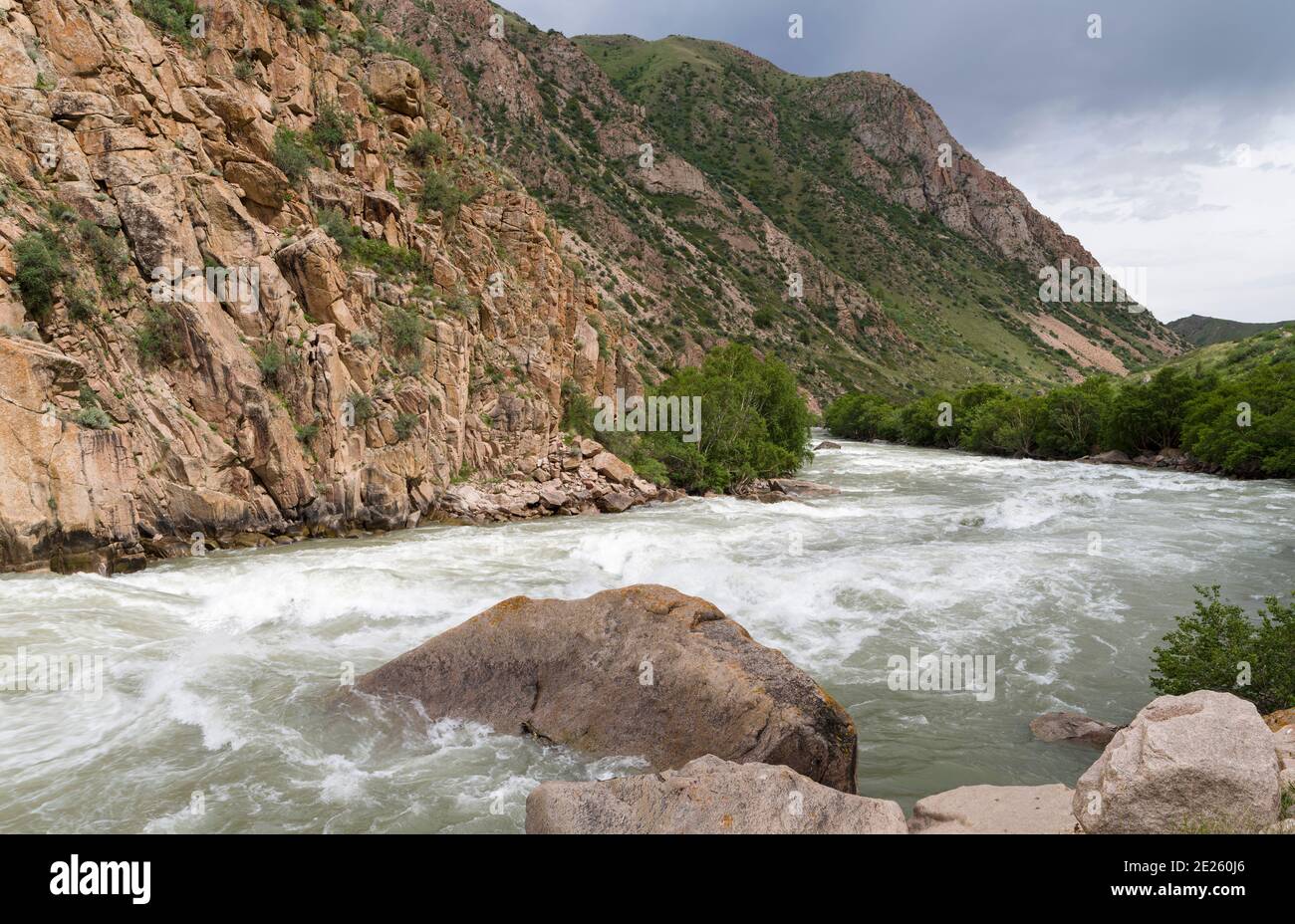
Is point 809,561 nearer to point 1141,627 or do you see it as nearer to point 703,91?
point 1141,627

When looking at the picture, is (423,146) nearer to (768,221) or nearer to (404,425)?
(404,425)

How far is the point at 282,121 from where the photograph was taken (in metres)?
29.3

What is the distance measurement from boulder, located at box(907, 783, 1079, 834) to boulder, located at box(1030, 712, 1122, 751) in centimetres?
323

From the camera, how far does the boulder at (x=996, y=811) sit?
5801 mm

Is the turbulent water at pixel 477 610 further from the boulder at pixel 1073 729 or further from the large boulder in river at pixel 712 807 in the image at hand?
the large boulder in river at pixel 712 807

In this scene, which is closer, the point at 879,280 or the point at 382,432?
the point at 382,432

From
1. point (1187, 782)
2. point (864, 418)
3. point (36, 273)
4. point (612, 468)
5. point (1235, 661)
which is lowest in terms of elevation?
point (1235, 661)

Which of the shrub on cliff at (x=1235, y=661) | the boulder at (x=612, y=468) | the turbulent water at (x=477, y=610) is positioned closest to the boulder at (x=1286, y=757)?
the turbulent water at (x=477, y=610)

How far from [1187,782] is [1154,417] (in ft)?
189

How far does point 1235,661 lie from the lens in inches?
365

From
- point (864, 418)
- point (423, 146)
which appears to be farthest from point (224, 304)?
point (864, 418)

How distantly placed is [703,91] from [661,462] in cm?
17459
